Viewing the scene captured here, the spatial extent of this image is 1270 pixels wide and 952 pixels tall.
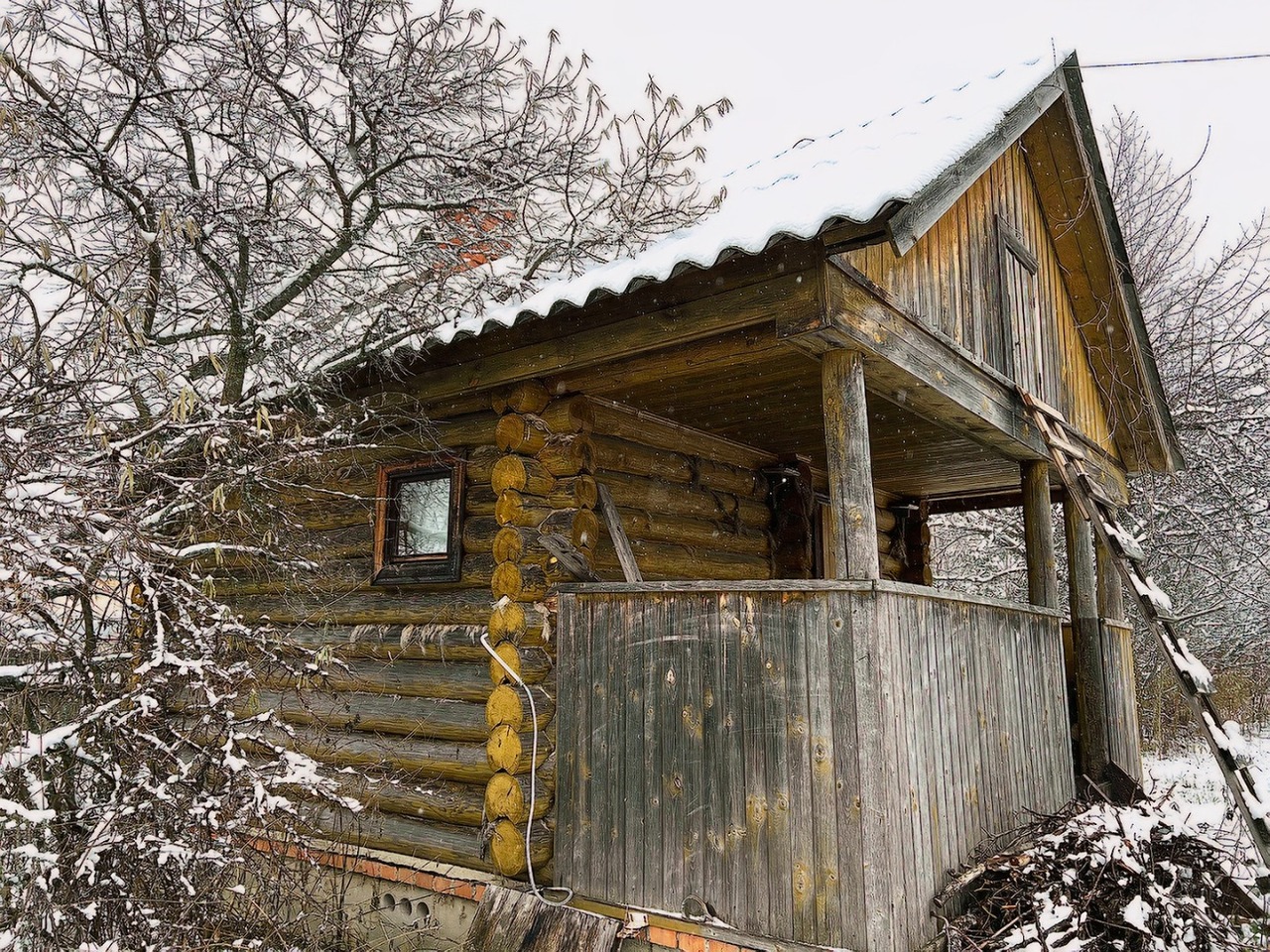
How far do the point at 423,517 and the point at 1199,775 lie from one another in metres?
11.2

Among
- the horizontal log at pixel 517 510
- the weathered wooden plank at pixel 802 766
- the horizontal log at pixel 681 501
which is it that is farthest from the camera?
the horizontal log at pixel 681 501

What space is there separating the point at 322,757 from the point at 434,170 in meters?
4.44

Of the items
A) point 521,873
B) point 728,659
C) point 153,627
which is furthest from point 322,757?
point 728,659

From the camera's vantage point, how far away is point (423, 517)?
6535 millimetres

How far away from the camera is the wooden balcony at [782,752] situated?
421cm

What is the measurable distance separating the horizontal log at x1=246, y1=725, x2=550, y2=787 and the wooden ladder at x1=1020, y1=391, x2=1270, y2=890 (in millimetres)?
3941

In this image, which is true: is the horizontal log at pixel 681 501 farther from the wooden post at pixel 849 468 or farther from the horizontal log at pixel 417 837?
the horizontal log at pixel 417 837

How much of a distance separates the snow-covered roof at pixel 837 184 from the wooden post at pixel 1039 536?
3.03m

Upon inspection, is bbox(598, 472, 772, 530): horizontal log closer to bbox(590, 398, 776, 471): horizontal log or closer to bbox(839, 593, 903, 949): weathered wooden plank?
bbox(590, 398, 776, 471): horizontal log

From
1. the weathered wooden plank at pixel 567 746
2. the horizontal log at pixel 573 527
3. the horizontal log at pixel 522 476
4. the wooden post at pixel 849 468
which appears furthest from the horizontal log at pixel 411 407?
the wooden post at pixel 849 468

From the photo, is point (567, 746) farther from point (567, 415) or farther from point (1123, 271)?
point (1123, 271)

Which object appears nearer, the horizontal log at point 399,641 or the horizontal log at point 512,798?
the horizontal log at point 512,798

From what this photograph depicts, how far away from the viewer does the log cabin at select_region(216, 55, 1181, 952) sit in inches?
172

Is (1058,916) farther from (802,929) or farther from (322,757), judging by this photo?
(322,757)
